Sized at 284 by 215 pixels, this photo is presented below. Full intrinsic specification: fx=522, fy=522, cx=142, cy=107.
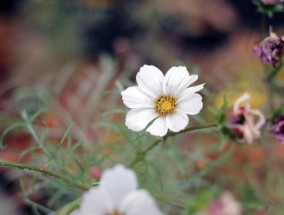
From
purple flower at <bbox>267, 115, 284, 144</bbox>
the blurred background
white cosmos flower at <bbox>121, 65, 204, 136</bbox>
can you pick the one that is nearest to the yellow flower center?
white cosmos flower at <bbox>121, 65, 204, 136</bbox>

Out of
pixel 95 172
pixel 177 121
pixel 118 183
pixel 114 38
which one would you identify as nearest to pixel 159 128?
pixel 177 121

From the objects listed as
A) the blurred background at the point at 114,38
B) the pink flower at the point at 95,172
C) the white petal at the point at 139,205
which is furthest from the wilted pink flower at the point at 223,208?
the blurred background at the point at 114,38

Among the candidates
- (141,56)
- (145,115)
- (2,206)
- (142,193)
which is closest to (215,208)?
(142,193)

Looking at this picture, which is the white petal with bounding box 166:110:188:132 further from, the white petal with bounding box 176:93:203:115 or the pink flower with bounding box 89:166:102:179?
the pink flower with bounding box 89:166:102:179

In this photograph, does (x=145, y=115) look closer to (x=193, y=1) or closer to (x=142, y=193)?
(x=142, y=193)

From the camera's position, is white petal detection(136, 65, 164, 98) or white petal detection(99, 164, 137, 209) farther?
white petal detection(136, 65, 164, 98)
